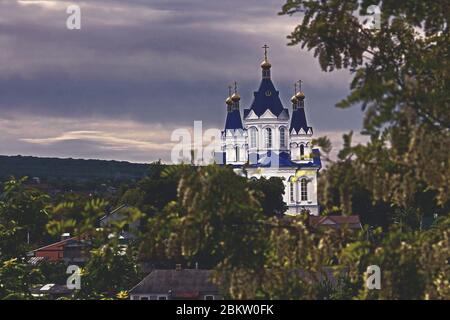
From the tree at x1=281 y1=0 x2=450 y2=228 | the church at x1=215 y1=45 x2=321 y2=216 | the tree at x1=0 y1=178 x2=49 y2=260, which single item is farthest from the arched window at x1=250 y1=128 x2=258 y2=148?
the tree at x1=281 y1=0 x2=450 y2=228

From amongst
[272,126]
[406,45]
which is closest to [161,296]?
[406,45]

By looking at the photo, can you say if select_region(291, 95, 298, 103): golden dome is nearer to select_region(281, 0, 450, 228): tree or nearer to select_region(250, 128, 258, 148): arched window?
select_region(250, 128, 258, 148): arched window

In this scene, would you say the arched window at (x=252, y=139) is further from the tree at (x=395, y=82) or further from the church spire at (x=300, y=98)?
the tree at (x=395, y=82)

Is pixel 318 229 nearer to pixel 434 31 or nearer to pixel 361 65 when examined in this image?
pixel 361 65

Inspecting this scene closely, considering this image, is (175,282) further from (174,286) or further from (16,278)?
(16,278)

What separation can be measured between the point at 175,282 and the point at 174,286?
64cm

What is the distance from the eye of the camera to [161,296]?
56562 mm

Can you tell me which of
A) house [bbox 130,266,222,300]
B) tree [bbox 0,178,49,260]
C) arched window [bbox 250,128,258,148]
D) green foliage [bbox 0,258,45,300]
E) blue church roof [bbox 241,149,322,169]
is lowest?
house [bbox 130,266,222,300]

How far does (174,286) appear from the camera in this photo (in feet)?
189

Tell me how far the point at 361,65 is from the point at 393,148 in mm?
1391

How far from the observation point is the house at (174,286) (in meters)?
54.6

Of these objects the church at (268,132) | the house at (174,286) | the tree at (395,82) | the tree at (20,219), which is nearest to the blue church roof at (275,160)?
the church at (268,132)

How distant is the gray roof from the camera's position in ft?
181

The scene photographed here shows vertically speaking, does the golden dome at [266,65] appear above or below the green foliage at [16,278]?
above
